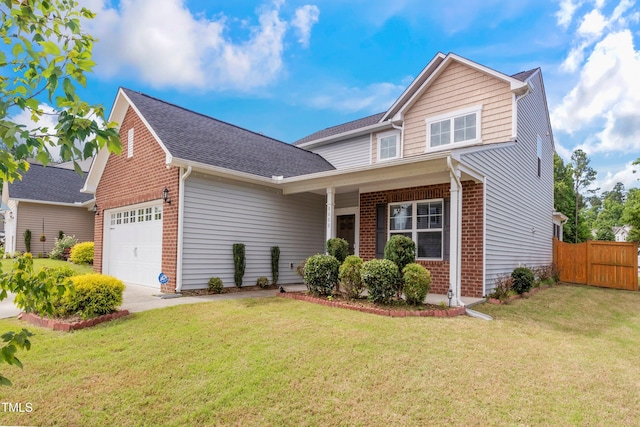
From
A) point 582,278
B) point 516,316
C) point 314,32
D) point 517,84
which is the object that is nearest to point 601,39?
point 517,84

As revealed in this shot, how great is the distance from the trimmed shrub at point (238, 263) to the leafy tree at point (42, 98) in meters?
7.52

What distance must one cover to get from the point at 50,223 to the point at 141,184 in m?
12.9

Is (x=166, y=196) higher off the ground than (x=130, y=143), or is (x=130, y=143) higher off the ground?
(x=130, y=143)

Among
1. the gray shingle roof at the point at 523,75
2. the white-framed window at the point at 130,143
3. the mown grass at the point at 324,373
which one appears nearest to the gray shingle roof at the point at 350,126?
the gray shingle roof at the point at 523,75

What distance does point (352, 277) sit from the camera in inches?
294

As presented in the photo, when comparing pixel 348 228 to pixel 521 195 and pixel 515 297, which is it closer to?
pixel 515 297

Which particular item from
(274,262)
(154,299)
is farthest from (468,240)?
(154,299)

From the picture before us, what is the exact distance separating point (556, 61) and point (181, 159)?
13574mm

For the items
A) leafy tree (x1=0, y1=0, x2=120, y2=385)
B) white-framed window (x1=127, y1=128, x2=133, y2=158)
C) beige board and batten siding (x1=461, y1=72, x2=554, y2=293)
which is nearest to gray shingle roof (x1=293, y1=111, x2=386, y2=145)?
beige board and batten siding (x1=461, y1=72, x2=554, y2=293)

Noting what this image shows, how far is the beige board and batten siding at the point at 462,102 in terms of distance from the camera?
10.1 meters

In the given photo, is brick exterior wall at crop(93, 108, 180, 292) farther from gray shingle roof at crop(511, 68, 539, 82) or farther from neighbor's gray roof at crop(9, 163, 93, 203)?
gray shingle roof at crop(511, 68, 539, 82)

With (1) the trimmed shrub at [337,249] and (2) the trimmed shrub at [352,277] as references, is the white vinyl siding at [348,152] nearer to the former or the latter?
(1) the trimmed shrub at [337,249]

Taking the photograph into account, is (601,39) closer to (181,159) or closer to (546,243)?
(546,243)

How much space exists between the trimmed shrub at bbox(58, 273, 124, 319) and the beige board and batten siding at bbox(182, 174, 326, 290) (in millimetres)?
2567
